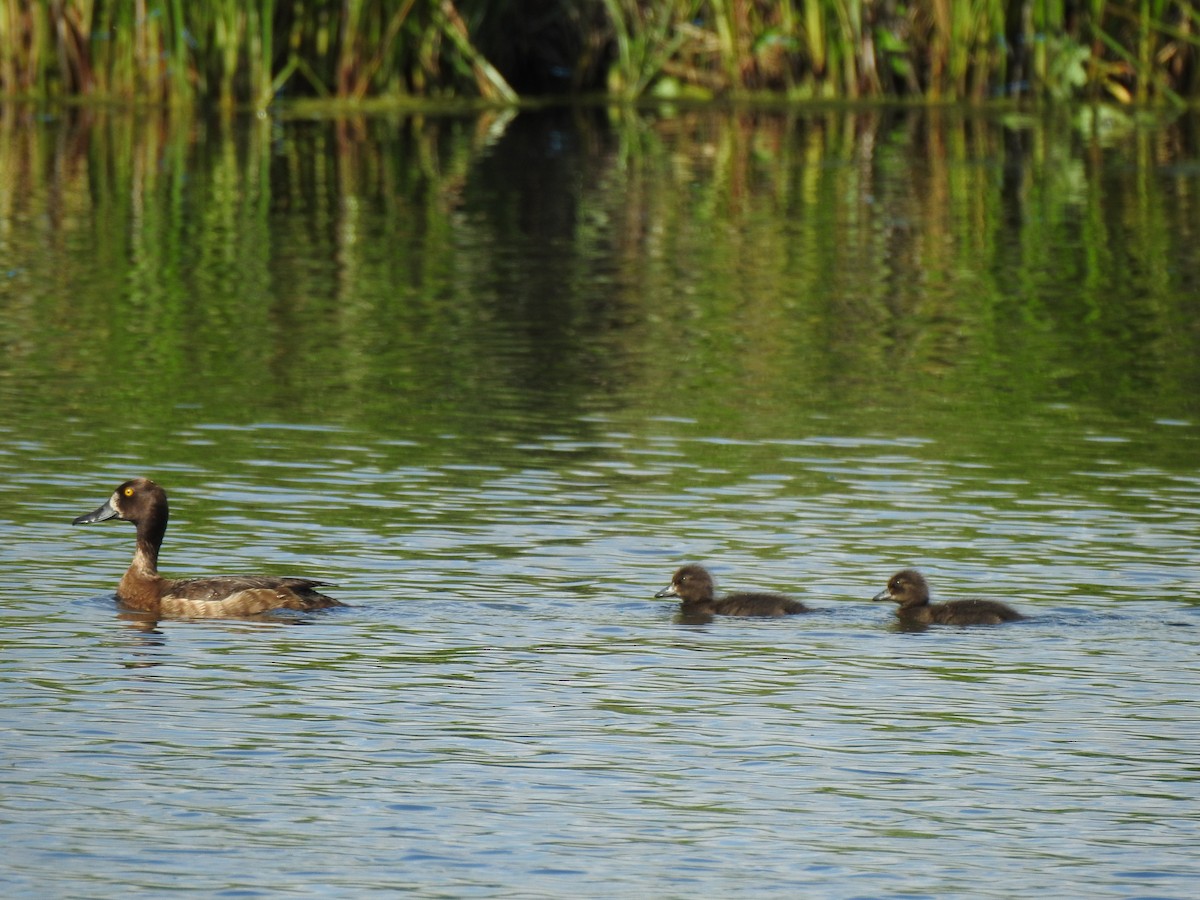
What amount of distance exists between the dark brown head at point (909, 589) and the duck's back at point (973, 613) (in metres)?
0.07

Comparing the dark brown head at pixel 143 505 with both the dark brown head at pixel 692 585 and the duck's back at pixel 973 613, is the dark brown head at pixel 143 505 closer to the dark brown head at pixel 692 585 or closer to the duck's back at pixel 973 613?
the dark brown head at pixel 692 585

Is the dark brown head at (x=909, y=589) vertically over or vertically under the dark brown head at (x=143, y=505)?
under

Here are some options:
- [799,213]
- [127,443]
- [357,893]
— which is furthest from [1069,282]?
[357,893]

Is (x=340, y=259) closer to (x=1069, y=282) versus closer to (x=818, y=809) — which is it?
(x=1069, y=282)

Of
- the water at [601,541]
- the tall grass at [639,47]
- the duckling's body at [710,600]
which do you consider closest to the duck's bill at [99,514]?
the water at [601,541]

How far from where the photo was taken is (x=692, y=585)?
1005 cm

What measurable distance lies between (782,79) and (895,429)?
64.5 ft

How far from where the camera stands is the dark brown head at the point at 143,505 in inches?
412

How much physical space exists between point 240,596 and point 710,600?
183 cm

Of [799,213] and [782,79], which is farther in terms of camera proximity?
[782,79]

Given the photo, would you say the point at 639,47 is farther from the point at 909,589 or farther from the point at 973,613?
the point at 973,613

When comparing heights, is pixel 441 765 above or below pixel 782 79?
below

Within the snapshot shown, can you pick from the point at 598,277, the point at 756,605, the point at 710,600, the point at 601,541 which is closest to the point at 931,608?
the point at 756,605

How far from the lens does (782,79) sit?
1302 inches
